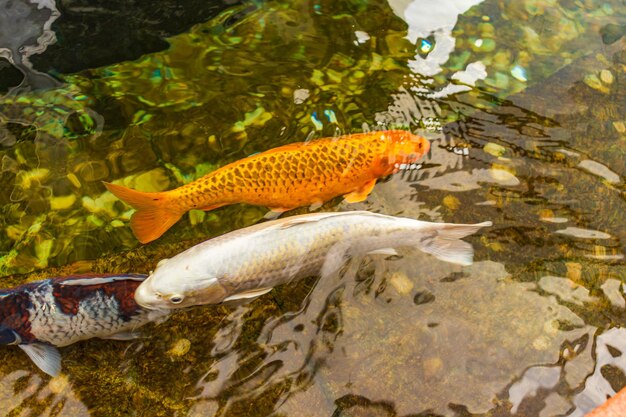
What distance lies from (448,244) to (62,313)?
99.5 inches

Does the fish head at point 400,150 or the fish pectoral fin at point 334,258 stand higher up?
the fish head at point 400,150

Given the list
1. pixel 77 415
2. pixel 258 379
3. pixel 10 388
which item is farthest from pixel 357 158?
pixel 10 388

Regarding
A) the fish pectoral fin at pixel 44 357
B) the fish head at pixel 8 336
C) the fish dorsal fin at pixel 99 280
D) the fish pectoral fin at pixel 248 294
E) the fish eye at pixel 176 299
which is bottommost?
the fish pectoral fin at pixel 44 357

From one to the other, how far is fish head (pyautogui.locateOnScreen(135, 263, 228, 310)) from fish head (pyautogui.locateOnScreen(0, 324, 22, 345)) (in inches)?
32.7

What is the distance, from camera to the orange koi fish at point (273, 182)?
12.7ft

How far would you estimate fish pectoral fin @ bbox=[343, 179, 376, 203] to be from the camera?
13.6 feet

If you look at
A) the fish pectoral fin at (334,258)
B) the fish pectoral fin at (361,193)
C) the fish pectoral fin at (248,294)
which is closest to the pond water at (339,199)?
the fish pectoral fin at (361,193)

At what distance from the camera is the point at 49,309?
11.2 feet

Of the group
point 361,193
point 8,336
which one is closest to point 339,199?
point 361,193

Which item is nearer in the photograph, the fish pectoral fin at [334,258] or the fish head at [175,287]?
the fish head at [175,287]

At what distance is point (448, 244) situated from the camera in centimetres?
356

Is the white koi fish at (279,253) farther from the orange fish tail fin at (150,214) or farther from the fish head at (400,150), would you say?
the fish head at (400,150)

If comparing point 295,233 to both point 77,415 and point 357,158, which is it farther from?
point 77,415

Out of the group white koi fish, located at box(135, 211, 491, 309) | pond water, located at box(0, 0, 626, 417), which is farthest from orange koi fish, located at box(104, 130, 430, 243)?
white koi fish, located at box(135, 211, 491, 309)
